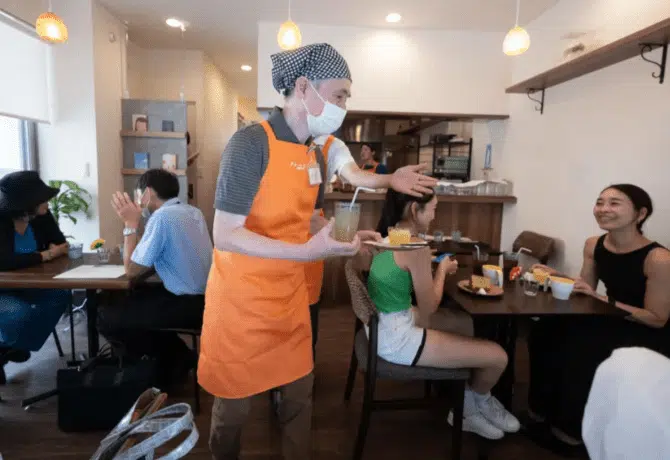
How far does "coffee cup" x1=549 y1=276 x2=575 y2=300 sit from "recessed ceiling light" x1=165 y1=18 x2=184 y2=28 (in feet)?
13.7

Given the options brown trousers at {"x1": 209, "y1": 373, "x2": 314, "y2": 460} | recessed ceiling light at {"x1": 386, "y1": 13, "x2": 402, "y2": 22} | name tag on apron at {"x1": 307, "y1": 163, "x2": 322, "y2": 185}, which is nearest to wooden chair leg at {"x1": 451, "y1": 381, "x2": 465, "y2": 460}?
brown trousers at {"x1": 209, "y1": 373, "x2": 314, "y2": 460}

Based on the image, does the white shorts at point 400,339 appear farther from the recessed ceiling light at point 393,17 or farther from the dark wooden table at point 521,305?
the recessed ceiling light at point 393,17

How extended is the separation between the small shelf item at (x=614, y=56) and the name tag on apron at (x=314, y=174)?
1941mm

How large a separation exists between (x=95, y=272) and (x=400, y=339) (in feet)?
5.10

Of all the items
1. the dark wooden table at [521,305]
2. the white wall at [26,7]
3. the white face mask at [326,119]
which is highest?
the white wall at [26,7]

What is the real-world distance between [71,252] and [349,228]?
6.71 feet

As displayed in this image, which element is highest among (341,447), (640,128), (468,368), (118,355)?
(640,128)

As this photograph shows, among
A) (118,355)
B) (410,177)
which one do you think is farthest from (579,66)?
(118,355)

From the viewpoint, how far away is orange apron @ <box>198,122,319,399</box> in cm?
123

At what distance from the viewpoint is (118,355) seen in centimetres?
205

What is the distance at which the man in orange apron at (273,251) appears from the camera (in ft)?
3.70

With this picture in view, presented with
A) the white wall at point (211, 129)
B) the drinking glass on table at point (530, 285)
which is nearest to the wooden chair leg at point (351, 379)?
the drinking glass on table at point (530, 285)

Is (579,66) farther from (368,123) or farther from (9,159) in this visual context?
(9,159)

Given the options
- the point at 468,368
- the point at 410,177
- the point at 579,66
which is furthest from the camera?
the point at 579,66
